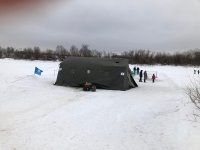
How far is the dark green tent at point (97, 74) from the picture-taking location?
68.0 ft

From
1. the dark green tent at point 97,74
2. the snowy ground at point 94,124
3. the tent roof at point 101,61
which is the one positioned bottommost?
the snowy ground at point 94,124

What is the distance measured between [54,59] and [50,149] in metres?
66.5

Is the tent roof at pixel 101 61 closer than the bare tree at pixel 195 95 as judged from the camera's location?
No

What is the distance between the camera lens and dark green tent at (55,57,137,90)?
20.7m

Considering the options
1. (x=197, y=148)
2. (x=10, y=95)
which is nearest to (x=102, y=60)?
(x=10, y=95)

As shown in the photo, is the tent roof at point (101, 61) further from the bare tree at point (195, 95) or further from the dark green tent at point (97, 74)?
the bare tree at point (195, 95)

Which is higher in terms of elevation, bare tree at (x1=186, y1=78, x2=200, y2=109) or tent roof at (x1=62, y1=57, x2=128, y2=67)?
tent roof at (x1=62, y1=57, x2=128, y2=67)

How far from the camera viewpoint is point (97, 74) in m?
21.3

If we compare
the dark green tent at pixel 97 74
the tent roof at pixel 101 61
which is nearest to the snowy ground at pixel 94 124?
the dark green tent at pixel 97 74

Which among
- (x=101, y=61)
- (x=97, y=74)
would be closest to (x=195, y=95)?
(x=97, y=74)

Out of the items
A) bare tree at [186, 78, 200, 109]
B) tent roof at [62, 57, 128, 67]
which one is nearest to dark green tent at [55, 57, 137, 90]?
tent roof at [62, 57, 128, 67]

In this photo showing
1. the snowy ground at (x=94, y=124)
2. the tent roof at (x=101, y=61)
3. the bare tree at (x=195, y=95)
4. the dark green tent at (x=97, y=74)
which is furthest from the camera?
the tent roof at (x=101, y=61)

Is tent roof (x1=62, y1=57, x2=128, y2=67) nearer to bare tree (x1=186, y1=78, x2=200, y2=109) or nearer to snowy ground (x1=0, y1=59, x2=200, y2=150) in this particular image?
snowy ground (x1=0, y1=59, x2=200, y2=150)

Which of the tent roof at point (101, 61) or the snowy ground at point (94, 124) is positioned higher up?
the tent roof at point (101, 61)
